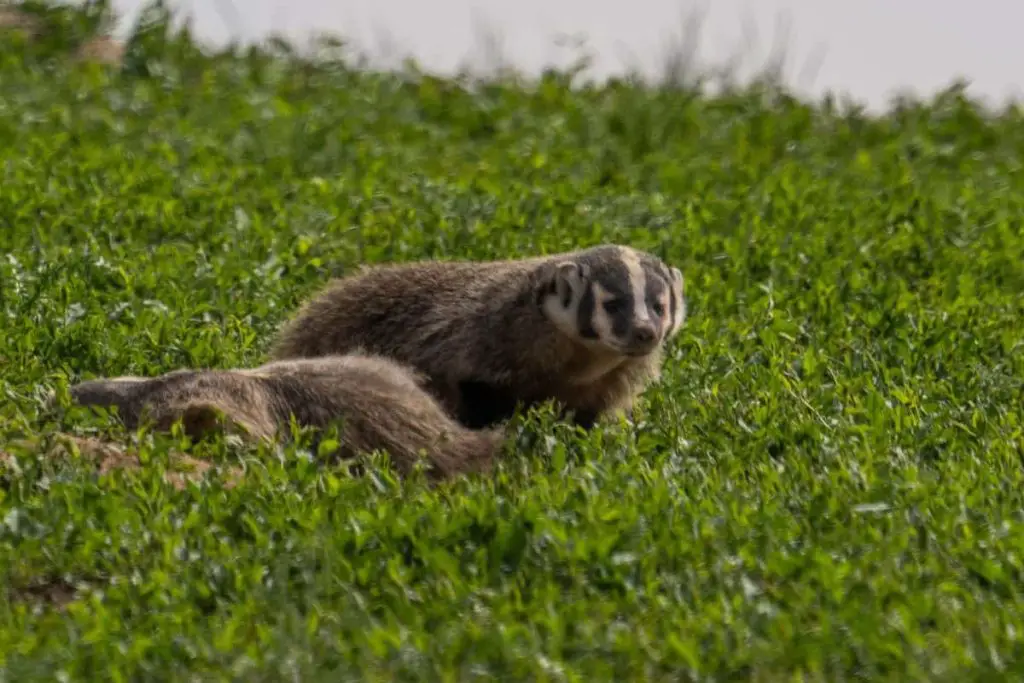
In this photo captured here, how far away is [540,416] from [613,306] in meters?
0.60

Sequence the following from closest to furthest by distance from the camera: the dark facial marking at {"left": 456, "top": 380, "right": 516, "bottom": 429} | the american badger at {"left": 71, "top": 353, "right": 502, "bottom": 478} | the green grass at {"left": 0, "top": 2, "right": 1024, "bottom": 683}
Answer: the green grass at {"left": 0, "top": 2, "right": 1024, "bottom": 683}, the american badger at {"left": 71, "top": 353, "right": 502, "bottom": 478}, the dark facial marking at {"left": 456, "top": 380, "right": 516, "bottom": 429}

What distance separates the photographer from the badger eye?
8.20 meters

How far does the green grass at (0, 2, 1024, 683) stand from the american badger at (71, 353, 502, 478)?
210 mm

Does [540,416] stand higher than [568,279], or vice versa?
[568,279]

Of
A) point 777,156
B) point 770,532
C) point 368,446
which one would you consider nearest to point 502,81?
point 777,156

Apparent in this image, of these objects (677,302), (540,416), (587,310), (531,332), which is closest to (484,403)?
(531,332)

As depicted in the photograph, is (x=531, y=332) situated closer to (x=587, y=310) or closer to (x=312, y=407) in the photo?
(x=587, y=310)

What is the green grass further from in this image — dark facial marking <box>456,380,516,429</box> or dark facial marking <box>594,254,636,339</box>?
dark facial marking <box>456,380,516,429</box>

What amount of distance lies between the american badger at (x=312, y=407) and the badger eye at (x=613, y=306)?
68 cm

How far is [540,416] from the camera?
7.82 meters

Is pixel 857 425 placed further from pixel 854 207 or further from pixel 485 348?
pixel 854 207

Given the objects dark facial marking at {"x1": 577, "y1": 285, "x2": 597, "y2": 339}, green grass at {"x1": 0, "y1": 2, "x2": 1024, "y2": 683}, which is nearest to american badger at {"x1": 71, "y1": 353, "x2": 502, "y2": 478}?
green grass at {"x1": 0, "y1": 2, "x2": 1024, "y2": 683}

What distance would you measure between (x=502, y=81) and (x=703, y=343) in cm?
615

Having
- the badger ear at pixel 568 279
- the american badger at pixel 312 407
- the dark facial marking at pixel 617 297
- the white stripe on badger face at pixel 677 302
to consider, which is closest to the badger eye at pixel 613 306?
the dark facial marking at pixel 617 297
